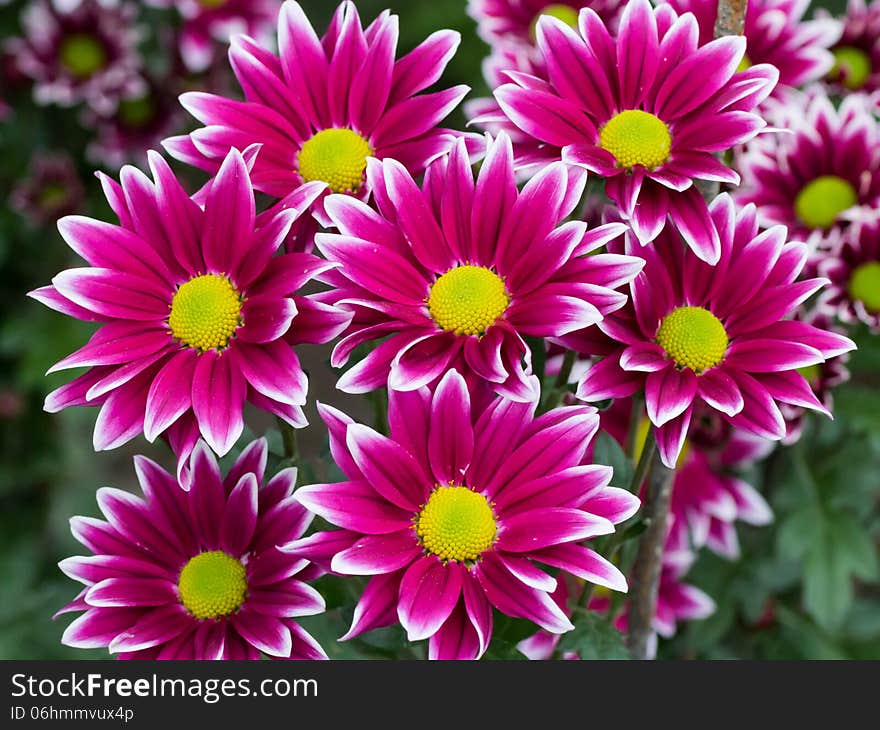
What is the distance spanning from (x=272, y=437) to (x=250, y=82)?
→ 33 centimetres

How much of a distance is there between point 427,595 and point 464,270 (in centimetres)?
25

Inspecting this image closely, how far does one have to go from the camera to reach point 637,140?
95cm

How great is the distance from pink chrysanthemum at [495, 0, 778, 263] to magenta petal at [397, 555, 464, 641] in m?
0.29

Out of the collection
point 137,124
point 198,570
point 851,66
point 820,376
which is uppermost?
point 137,124

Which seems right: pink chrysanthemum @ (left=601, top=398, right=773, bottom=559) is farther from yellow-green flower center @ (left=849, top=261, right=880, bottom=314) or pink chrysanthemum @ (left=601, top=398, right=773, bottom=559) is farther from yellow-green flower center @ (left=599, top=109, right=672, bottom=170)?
yellow-green flower center @ (left=599, top=109, right=672, bottom=170)

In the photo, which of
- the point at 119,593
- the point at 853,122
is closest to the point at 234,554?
the point at 119,593

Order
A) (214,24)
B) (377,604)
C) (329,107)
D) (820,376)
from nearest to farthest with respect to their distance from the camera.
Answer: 1. (377,604)
2. (329,107)
3. (820,376)
4. (214,24)

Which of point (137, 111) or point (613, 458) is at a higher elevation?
point (137, 111)

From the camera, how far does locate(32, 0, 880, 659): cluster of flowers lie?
34.0 inches

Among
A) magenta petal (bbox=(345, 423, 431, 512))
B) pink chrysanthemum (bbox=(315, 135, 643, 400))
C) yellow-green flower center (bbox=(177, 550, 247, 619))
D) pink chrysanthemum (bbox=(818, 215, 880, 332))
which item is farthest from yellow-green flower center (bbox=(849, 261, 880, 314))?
yellow-green flower center (bbox=(177, 550, 247, 619))

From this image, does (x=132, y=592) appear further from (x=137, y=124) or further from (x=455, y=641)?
(x=137, y=124)

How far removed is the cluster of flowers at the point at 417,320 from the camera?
0.86 meters

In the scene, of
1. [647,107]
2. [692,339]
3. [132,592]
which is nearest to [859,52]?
[647,107]

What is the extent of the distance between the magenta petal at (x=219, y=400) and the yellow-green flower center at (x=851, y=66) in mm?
1026
